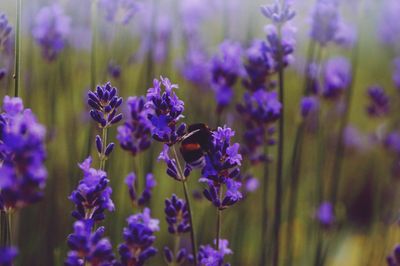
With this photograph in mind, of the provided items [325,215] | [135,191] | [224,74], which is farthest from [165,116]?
[325,215]

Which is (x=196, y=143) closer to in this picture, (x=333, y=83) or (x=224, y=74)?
(x=224, y=74)

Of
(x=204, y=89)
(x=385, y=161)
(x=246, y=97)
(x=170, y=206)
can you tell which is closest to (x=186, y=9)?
(x=204, y=89)

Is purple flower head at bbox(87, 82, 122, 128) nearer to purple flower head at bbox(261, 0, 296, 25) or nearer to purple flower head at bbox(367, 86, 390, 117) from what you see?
purple flower head at bbox(261, 0, 296, 25)

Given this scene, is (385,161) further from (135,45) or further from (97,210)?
(97,210)

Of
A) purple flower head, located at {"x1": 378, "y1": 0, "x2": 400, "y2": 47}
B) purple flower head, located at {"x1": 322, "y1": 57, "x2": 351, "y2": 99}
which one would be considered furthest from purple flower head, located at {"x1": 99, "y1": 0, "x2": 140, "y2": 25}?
purple flower head, located at {"x1": 378, "y1": 0, "x2": 400, "y2": 47}

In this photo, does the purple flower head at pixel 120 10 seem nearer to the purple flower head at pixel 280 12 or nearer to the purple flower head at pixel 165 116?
the purple flower head at pixel 280 12

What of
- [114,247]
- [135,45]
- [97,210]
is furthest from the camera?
[135,45]

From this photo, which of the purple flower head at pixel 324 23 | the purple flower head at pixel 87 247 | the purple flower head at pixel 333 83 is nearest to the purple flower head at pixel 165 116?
the purple flower head at pixel 87 247
